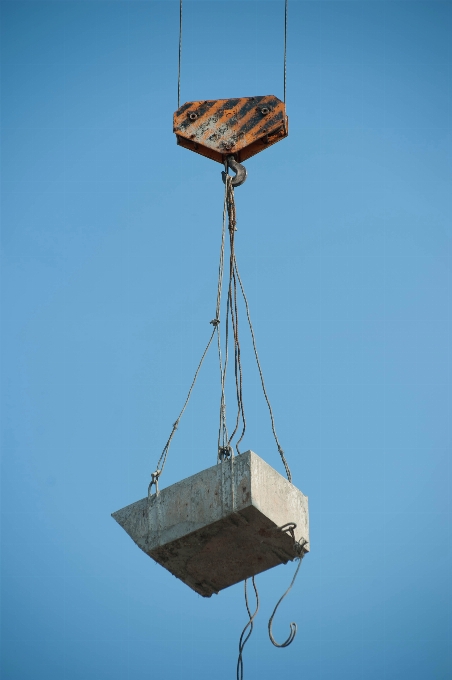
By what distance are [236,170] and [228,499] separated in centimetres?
307

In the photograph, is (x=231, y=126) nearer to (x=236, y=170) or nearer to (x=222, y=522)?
(x=236, y=170)

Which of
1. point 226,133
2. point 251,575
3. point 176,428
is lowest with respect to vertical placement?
point 251,575

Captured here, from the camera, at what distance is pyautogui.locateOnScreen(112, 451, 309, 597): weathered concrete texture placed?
27.9 ft

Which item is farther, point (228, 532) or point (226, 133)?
point (226, 133)

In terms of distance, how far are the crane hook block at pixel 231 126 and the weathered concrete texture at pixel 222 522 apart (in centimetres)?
303

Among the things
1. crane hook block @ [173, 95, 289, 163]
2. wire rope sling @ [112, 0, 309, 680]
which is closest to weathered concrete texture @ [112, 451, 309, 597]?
wire rope sling @ [112, 0, 309, 680]

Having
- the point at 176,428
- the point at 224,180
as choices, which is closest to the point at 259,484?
the point at 176,428

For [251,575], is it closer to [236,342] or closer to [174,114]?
[236,342]

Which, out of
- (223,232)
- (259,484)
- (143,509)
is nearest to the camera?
(259,484)

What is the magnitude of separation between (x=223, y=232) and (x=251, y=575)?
2888 mm

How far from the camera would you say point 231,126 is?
10.2 m

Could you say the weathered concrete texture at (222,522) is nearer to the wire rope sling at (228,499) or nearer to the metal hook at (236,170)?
the wire rope sling at (228,499)

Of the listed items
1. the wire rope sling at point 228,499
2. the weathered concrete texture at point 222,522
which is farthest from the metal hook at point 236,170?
the weathered concrete texture at point 222,522

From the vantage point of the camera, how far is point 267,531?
28.8ft
